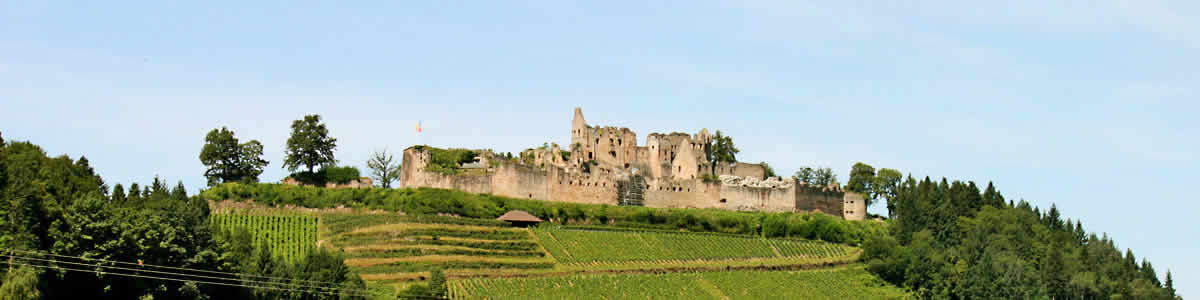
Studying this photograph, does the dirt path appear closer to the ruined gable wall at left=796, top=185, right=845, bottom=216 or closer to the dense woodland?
the dense woodland

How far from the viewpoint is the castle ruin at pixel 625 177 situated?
89.7m

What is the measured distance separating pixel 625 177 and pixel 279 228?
26.0m

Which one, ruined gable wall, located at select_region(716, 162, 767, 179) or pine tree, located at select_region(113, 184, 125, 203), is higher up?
ruined gable wall, located at select_region(716, 162, 767, 179)

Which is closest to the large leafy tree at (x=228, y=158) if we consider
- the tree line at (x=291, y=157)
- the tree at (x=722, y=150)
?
the tree line at (x=291, y=157)

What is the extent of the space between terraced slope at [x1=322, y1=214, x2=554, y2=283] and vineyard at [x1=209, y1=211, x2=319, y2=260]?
995 millimetres

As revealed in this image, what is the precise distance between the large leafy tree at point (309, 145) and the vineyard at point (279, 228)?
8.79 meters

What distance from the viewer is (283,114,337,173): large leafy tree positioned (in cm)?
8912

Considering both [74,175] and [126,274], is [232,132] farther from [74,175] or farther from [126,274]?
[126,274]

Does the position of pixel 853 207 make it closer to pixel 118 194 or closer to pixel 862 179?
pixel 862 179

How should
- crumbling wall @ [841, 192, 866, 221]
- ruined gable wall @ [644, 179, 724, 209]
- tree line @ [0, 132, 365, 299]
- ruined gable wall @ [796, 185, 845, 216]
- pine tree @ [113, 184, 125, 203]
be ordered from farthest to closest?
crumbling wall @ [841, 192, 866, 221], ruined gable wall @ [796, 185, 845, 216], ruined gable wall @ [644, 179, 724, 209], pine tree @ [113, 184, 125, 203], tree line @ [0, 132, 365, 299]

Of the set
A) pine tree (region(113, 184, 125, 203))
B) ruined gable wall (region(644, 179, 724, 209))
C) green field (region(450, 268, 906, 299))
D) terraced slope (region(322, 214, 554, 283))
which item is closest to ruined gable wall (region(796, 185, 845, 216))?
ruined gable wall (region(644, 179, 724, 209))

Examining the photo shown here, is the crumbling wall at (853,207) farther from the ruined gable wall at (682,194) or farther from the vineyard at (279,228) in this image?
the vineyard at (279,228)

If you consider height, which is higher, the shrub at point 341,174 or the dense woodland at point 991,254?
the shrub at point 341,174

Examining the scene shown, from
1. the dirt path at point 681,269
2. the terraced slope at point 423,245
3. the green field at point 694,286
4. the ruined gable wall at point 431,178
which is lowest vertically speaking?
the green field at point 694,286
